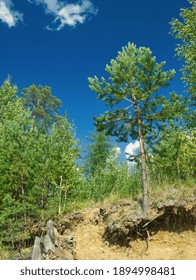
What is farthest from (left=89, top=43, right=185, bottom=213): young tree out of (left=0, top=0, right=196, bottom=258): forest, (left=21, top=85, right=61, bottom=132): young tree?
(left=21, top=85, right=61, bottom=132): young tree

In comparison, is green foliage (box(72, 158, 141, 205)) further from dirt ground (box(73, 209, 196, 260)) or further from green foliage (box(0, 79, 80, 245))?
dirt ground (box(73, 209, 196, 260))

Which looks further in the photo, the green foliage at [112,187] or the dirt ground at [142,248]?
the green foliage at [112,187]

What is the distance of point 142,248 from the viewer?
48.8ft

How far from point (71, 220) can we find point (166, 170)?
657 cm

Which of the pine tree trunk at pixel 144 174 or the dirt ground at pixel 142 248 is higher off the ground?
the pine tree trunk at pixel 144 174

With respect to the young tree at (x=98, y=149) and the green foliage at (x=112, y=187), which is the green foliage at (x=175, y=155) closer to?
the green foliage at (x=112, y=187)

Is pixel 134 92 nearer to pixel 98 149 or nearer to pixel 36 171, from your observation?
pixel 36 171

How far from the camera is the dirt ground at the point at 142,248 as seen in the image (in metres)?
14.1

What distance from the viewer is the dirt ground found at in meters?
14.1

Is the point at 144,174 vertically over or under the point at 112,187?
under

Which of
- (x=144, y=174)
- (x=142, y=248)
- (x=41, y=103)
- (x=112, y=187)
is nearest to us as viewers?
(x=142, y=248)

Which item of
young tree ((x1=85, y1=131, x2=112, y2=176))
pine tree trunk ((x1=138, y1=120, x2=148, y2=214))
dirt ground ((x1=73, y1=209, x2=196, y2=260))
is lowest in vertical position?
dirt ground ((x1=73, y1=209, x2=196, y2=260))

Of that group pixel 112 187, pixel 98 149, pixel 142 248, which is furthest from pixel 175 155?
pixel 98 149

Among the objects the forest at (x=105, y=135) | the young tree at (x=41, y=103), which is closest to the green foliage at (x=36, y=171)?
the forest at (x=105, y=135)
